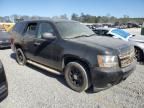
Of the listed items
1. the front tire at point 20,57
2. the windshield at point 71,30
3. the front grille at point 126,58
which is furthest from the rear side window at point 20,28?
the front grille at point 126,58

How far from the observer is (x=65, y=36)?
4723 millimetres

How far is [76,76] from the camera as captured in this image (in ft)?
14.4

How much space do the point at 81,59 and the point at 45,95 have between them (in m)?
1.27

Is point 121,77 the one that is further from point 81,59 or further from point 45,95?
point 45,95

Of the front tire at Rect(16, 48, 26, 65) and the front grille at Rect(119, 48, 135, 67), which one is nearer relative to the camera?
the front grille at Rect(119, 48, 135, 67)

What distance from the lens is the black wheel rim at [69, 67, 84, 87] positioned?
4.27 meters

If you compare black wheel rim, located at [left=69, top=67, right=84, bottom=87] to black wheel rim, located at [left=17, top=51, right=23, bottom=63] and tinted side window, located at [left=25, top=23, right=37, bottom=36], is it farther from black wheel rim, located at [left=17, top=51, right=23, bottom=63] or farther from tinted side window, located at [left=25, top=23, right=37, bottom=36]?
Answer: black wheel rim, located at [left=17, top=51, right=23, bottom=63]

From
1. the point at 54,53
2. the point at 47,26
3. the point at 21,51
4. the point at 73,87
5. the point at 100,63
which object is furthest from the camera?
the point at 21,51

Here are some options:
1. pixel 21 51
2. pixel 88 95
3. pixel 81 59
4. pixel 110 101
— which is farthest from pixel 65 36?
pixel 21 51

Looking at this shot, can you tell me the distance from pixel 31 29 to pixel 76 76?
8.98ft

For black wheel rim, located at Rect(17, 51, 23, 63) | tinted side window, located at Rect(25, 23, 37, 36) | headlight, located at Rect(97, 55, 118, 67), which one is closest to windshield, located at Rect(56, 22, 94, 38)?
tinted side window, located at Rect(25, 23, 37, 36)

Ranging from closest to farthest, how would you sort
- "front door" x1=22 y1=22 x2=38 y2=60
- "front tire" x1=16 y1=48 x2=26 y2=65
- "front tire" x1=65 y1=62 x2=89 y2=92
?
"front tire" x1=65 y1=62 x2=89 y2=92 < "front door" x1=22 y1=22 x2=38 y2=60 < "front tire" x1=16 y1=48 x2=26 y2=65

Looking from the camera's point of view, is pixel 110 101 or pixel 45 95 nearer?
pixel 110 101

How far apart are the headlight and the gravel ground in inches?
32.6
